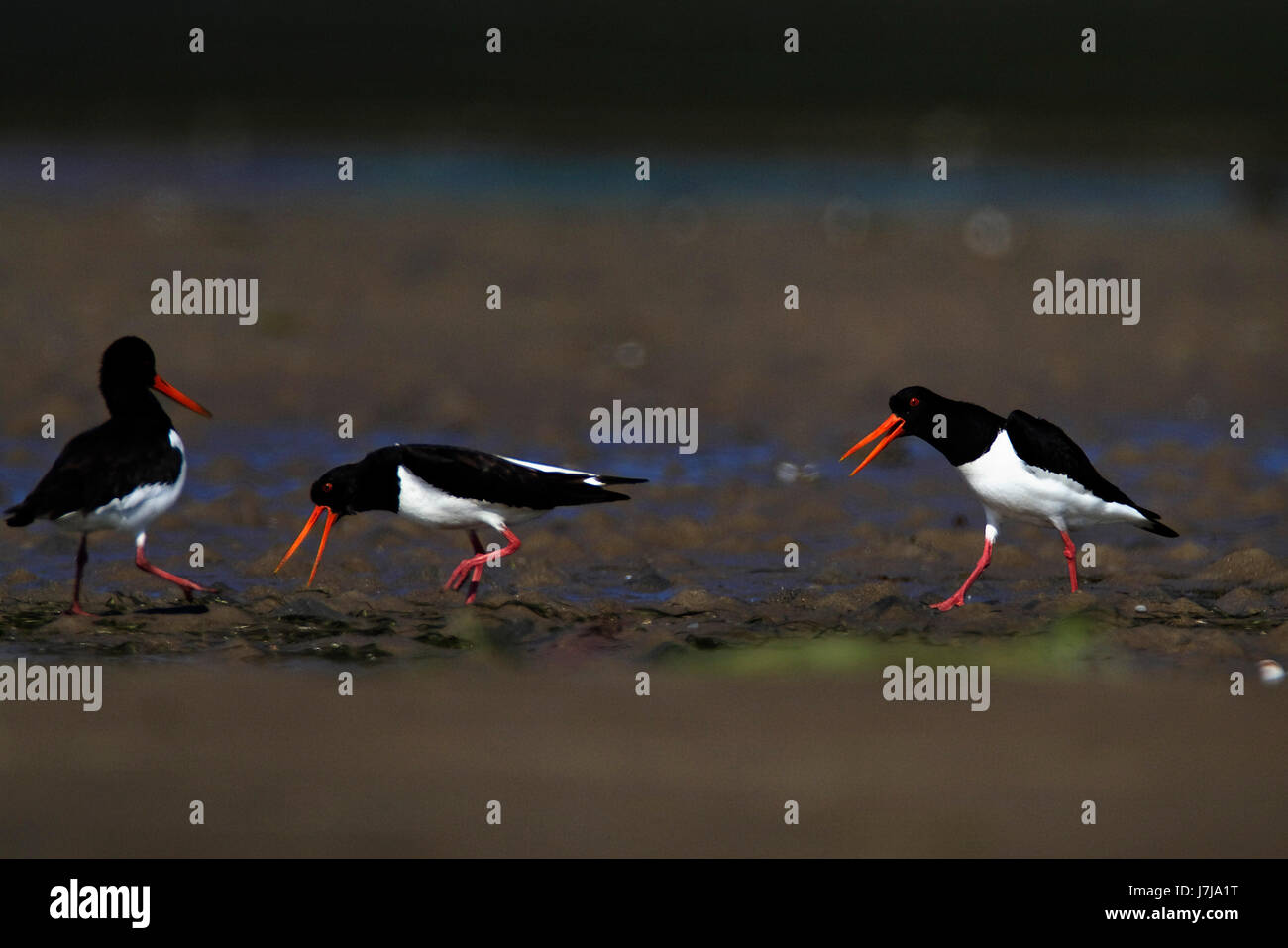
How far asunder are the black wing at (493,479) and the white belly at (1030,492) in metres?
1.78

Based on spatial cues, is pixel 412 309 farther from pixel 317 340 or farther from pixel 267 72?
pixel 267 72

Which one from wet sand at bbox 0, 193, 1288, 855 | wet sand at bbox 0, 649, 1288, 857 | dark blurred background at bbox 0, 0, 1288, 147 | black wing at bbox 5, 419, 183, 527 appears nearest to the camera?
wet sand at bbox 0, 649, 1288, 857

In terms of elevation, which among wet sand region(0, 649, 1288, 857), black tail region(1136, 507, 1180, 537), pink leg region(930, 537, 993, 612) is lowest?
wet sand region(0, 649, 1288, 857)

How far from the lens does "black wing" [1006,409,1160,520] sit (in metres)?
8.99

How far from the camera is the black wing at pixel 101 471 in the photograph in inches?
320

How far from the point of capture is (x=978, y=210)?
22.8 metres

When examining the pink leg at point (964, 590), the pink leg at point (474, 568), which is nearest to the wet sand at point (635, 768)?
the pink leg at point (964, 590)

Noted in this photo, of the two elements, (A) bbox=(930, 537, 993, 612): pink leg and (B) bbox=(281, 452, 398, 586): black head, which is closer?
(A) bbox=(930, 537, 993, 612): pink leg

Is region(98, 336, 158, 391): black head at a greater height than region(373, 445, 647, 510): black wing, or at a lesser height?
greater

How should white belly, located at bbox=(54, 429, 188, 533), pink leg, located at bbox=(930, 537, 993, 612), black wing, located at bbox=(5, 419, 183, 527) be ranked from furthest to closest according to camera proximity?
pink leg, located at bbox=(930, 537, 993, 612), white belly, located at bbox=(54, 429, 188, 533), black wing, located at bbox=(5, 419, 183, 527)

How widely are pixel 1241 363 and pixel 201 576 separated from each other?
998 cm

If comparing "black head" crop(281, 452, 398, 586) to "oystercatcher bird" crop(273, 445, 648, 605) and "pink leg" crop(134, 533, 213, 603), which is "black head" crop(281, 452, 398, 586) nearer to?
"oystercatcher bird" crop(273, 445, 648, 605)

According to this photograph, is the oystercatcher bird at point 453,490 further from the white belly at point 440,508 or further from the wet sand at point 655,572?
the wet sand at point 655,572

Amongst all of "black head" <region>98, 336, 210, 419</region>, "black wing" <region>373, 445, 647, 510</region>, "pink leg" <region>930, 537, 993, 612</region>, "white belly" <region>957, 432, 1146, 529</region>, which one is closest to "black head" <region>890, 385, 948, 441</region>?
"white belly" <region>957, 432, 1146, 529</region>
